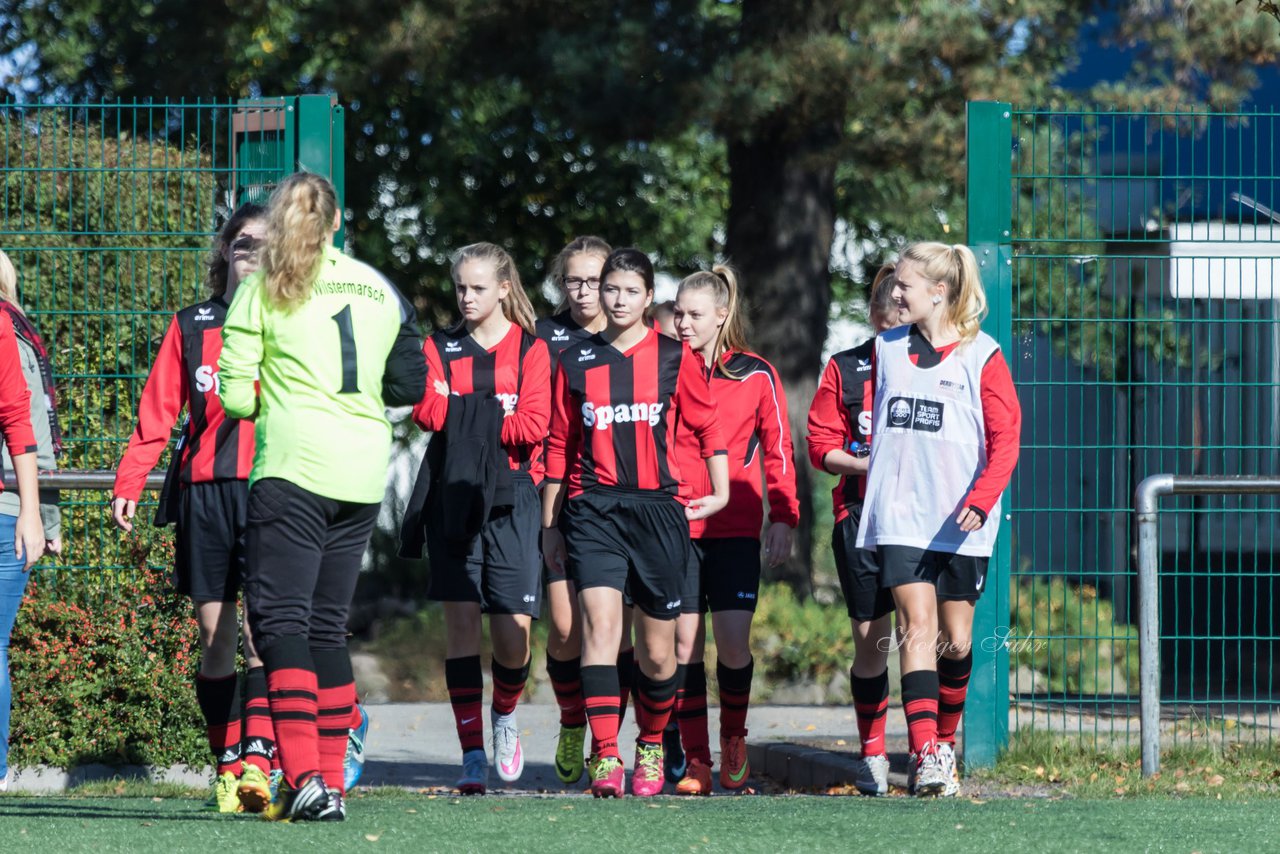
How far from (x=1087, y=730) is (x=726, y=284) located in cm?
235

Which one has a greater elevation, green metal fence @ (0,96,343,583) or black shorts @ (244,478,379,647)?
green metal fence @ (0,96,343,583)

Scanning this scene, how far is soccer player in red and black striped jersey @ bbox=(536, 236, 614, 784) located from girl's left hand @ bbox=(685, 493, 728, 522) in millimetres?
616

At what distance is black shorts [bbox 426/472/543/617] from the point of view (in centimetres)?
635

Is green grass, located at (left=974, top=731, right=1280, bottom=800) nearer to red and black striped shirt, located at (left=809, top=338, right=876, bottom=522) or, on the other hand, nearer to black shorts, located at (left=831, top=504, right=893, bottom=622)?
black shorts, located at (left=831, top=504, right=893, bottom=622)

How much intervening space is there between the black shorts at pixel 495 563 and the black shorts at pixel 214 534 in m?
1.06

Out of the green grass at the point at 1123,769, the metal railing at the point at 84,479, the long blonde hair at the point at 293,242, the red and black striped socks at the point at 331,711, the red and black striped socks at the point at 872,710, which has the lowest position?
the green grass at the point at 1123,769

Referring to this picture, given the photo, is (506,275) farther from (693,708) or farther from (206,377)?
(693,708)

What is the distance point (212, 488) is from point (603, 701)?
156cm

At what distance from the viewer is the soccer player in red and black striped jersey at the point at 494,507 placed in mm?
6320

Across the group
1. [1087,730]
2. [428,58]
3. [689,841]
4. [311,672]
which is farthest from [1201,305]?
[428,58]

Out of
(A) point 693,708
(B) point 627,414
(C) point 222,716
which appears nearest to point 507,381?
(B) point 627,414

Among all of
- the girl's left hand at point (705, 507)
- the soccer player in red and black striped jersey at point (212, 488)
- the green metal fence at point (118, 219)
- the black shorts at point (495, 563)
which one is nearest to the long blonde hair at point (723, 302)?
the girl's left hand at point (705, 507)

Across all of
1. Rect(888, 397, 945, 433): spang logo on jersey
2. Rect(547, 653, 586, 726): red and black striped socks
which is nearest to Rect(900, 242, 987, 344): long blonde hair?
Rect(888, 397, 945, 433): spang logo on jersey

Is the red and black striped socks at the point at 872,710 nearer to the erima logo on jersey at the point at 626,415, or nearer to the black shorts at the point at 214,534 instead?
the erima logo on jersey at the point at 626,415
